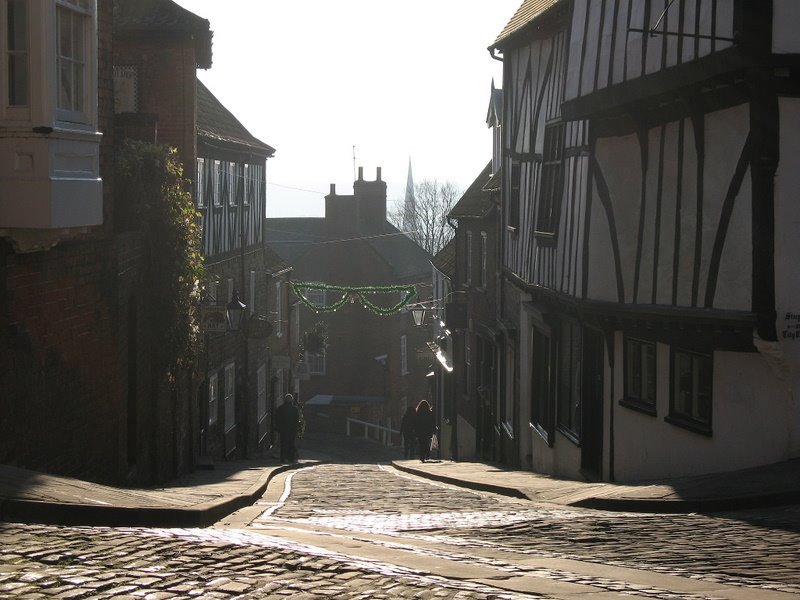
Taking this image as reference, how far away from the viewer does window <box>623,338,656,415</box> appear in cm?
1349

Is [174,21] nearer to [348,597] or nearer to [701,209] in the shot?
[701,209]

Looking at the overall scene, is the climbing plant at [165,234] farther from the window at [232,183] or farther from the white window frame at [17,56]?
the window at [232,183]

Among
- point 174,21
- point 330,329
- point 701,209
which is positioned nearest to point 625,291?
point 701,209

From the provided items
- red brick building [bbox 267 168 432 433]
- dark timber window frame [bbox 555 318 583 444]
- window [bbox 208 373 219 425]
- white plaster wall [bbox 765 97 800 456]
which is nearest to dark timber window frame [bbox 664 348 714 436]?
white plaster wall [bbox 765 97 800 456]

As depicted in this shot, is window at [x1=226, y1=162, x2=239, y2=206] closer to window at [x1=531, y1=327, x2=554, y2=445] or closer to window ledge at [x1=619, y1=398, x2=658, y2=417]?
window at [x1=531, y1=327, x2=554, y2=445]

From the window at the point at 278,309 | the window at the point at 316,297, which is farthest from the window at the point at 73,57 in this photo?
the window at the point at 316,297

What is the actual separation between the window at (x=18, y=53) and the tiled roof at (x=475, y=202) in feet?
55.6

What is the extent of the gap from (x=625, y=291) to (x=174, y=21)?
971cm

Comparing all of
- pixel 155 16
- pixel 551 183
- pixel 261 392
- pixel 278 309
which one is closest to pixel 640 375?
pixel 551 183

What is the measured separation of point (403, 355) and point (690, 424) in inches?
1626

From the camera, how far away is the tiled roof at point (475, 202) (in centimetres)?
2662

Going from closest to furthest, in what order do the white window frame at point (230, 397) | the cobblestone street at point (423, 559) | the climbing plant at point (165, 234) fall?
the cobblestone street at point (423, 559), the climbing plant at point (165, 234), the white window frame at point (230, 397)

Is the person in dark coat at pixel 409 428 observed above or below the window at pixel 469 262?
below

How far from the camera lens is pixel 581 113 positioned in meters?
14.2
